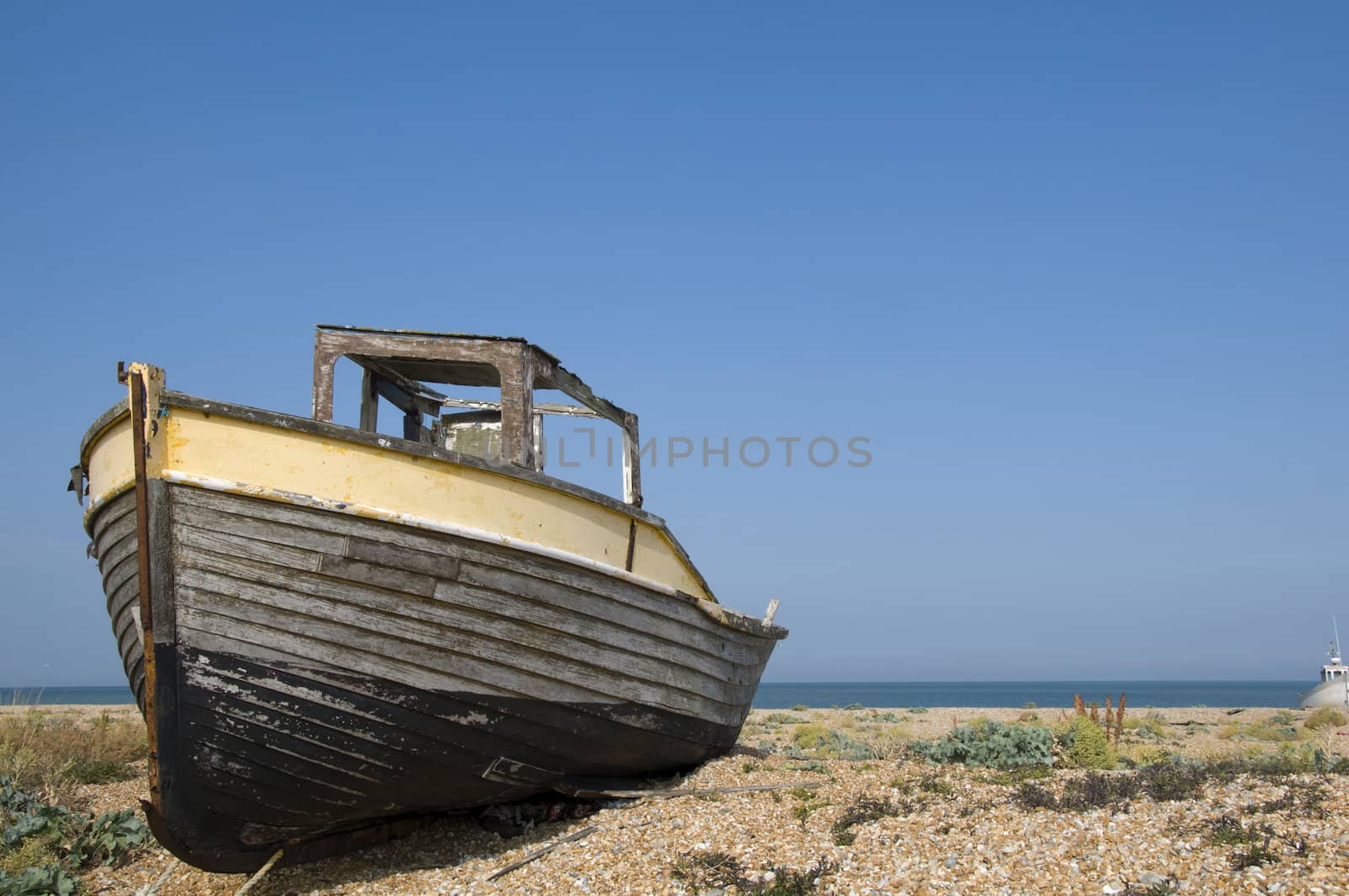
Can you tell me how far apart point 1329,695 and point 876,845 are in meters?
23.1

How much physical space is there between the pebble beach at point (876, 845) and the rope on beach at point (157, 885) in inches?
1.7

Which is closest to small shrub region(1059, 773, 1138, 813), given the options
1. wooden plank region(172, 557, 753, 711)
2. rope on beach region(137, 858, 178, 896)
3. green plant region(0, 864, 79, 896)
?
wooden plank region(172, 557, 753, 711)

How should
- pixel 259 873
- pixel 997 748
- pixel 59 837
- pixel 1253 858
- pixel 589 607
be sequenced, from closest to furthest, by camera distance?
1. pixel 1253 858
2. pixel 259 873
3. pixel 589 607
4. pixel 59 837
5. pixel 997 748

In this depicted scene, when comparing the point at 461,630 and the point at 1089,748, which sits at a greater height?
the point at 461,630

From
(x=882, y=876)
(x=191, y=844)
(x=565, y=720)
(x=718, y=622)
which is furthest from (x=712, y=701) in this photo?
(x=191, y=844)

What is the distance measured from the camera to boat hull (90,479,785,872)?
5.25 metres

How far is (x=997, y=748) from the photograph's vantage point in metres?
8.70

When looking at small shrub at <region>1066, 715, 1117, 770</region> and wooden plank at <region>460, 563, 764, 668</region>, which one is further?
small shrub at <region>1066, 715, 1117, 770</region>

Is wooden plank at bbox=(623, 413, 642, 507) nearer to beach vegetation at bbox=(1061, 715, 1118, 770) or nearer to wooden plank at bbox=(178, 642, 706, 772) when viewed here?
Result: wooden plank at bbox=(178, 642, 706, 772)

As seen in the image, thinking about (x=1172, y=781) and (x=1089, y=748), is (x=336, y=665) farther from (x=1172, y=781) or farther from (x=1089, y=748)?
(x=1089, y=748)

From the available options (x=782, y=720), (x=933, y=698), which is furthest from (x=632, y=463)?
(x=933, y=698)

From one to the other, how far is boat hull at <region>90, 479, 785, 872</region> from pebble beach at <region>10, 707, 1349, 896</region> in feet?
1.52

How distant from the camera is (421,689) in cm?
564

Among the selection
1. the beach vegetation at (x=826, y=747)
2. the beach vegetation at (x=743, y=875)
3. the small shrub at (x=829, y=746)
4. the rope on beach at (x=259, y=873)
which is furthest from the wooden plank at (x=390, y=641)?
the small shrub at (x=829, y=746)
